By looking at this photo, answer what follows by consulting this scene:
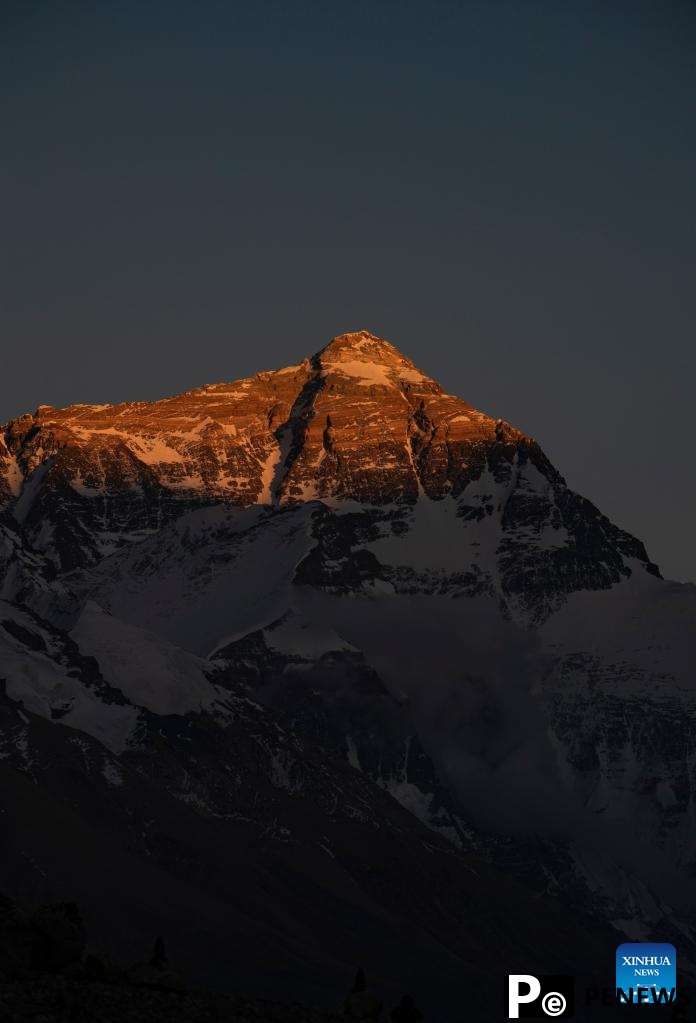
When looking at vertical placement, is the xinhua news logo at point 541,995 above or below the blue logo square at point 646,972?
below

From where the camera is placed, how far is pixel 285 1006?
79.6 m

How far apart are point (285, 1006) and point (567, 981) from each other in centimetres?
808

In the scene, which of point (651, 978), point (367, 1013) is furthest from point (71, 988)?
point (651, 978)

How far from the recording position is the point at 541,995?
259ft

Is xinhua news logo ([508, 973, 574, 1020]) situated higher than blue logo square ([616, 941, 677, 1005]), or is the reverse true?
blue logo square ([616, 941, 677, 1005])

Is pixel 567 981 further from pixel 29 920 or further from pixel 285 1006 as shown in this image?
pixel 29 920

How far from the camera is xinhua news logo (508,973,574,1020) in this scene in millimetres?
77562

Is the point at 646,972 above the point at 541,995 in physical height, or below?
above

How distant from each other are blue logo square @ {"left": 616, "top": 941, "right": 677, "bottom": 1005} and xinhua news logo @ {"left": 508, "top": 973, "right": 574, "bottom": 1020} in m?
1.63

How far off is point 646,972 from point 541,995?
3655mm

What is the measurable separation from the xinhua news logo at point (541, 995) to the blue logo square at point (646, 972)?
1.63 metres

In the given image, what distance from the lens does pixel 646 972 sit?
80.6 m

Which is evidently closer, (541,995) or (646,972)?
(541,995)

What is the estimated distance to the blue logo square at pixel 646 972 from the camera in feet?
260
